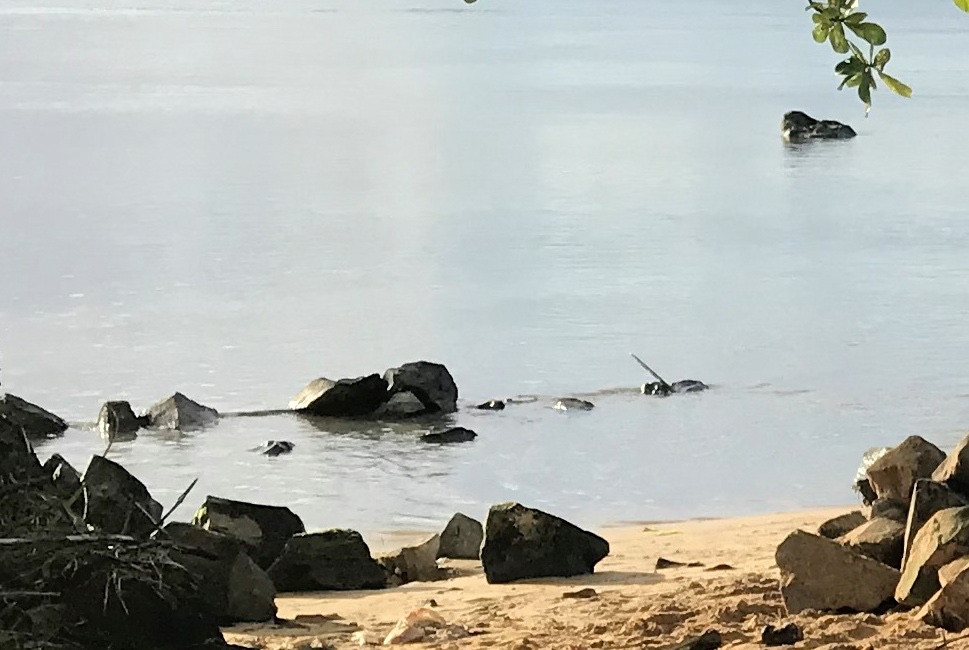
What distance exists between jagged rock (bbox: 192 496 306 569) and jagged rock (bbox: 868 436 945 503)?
2.73 metres

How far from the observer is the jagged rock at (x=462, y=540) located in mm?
9102

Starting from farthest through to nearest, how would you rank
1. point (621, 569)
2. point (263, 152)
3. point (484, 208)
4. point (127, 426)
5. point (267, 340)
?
point (263, 152) → point (484, 208) → point (267, 340) → point (127, 426) → point (621, 569)

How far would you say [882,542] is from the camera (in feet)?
21.0

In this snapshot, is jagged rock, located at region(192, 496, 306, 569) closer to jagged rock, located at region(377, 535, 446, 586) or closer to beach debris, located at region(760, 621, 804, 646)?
jagged rock, located at region(377, 535, 446, 586)

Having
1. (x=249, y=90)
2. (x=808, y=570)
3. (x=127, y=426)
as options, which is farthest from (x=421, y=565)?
(x=249, y=90)

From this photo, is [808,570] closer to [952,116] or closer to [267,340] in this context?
[267,340]

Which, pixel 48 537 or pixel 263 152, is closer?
pixel 48 537

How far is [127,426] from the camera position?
14.0 metres

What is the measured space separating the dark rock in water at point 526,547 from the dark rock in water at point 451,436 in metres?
5.42

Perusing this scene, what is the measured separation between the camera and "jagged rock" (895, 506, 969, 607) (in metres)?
5.79

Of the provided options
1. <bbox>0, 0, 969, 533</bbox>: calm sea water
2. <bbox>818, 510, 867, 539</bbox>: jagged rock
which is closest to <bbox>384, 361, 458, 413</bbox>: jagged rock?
<bbox>0, 0, 969, 533</bbox>: calm sea water

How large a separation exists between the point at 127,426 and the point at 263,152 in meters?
26.7

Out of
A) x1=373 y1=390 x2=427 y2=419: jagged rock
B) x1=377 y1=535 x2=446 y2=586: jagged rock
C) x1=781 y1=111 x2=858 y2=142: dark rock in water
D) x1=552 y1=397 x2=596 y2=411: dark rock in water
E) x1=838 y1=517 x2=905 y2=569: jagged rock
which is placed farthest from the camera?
x1=781 y1=111 x2=858 y2=142: dark rock in water

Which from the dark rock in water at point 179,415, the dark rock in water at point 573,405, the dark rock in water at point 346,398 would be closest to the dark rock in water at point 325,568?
the dark rock in water at point 179,415
